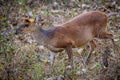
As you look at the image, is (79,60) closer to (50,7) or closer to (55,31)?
(55,31)

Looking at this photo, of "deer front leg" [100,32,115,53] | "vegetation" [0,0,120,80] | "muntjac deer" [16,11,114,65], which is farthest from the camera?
"deer front leg" [100,32,115,53]

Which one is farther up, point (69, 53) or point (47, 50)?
point (69, 53)

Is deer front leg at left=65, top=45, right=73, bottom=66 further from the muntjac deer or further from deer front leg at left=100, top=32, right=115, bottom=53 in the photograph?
deer front leg at left=100, top=32, right=115, bottom=53

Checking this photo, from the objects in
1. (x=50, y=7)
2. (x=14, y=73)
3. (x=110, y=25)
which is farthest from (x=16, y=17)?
(x=14, y=73)

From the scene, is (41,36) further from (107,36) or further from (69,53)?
(107,36)

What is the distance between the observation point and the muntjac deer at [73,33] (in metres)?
7.42

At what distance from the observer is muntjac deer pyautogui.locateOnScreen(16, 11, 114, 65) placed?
24.3ft

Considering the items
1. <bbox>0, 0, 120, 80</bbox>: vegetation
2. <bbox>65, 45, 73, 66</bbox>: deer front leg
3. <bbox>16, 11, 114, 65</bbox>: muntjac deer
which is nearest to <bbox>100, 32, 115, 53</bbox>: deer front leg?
<bbox>16, 11, 114, 65</bbox>: muntjac deer

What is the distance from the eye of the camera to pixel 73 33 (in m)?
7.85

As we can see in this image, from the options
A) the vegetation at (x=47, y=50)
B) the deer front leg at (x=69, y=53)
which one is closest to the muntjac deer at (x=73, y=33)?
the deer front leg at (x=69, y=53)

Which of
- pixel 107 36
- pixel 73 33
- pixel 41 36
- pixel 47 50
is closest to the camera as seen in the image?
pixel 41 36

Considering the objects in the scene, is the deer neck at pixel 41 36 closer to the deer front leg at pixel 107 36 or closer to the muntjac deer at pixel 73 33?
the muntjac deer at pixel 73 33

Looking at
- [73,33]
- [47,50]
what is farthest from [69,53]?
[47,50]

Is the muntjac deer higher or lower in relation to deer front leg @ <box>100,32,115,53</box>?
higher
